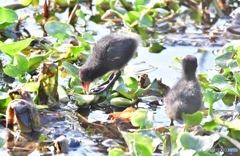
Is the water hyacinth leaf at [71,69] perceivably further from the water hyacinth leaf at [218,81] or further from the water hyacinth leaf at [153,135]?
the water hyacinth leaf at [153,135]

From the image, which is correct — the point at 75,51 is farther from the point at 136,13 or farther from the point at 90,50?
the point at 136,13

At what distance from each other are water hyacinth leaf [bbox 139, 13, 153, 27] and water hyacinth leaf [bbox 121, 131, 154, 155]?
9.08ft

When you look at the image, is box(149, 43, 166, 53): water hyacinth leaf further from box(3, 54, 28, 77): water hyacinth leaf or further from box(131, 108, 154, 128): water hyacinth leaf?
box(131, 108, 154, 128): water hyacinth leaf

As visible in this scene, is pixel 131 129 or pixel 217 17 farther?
pixel 217 17

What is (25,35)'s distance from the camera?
265 inches

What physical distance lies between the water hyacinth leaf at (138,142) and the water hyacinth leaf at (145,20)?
9.08 feet

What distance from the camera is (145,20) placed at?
21.6 feet

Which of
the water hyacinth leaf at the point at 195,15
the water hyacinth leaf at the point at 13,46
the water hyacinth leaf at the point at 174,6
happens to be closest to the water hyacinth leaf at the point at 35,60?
the water hyacinth leaf at the point at 13,46

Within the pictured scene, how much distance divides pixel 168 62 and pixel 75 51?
3.08 ft

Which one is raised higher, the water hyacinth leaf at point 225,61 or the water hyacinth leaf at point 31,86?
the water hyacinth leaf at point 225,61

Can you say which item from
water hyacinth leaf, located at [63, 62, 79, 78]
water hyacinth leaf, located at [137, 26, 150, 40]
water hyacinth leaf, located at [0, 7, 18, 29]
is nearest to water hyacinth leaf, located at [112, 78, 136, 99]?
water hyacinth leaf, located at [63, 62, 79, 78]

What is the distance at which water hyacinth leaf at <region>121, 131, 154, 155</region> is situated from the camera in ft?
12.1

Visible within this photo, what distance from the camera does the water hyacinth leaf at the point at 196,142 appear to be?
3.70m

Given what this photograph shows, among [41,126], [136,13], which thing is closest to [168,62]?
[136,13]
